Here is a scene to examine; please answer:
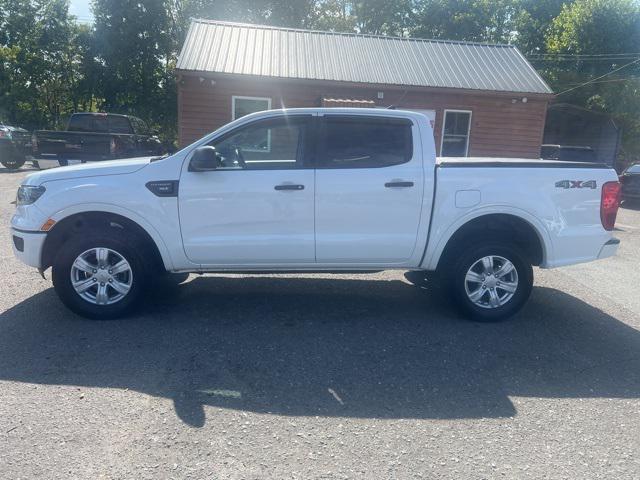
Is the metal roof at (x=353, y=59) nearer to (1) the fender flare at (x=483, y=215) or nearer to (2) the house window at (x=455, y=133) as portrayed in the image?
(2) the house window at (x=455, y=133)

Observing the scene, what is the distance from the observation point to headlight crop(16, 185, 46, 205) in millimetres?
4793

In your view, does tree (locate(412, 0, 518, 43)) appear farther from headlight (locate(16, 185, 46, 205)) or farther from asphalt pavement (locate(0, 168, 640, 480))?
headlight (locate(16, 185, 46, 205))

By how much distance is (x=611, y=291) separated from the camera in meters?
6.48

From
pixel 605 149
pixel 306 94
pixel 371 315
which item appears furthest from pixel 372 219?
pixel 605 149

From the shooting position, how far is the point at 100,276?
Result: 486 cm

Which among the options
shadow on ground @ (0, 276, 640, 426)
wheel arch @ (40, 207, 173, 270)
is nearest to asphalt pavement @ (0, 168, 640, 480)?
shadow on ground @ (0, 276, 640, 426)

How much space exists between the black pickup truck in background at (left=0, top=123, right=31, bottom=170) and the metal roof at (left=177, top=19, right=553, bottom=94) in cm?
838

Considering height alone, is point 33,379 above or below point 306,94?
below

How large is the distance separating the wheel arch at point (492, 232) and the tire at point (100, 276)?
111 inches

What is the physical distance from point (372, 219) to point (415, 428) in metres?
2.15

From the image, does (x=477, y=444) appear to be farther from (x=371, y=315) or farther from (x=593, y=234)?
(x=593, y=234)

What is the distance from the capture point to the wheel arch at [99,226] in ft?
15.7

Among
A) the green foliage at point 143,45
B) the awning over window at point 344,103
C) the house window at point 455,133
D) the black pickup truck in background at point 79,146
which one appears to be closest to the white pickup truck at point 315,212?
the black pickup truck in background at point 79,146

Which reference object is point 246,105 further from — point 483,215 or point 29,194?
point 483,215
